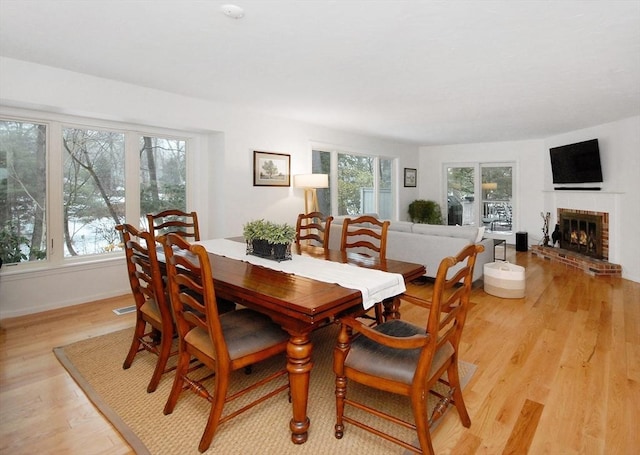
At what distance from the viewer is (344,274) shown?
6.63ft

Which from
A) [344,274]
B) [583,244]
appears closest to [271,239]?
[344,274]

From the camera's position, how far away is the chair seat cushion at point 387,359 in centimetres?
155

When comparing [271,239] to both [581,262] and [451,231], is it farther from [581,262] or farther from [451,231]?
[581,262]

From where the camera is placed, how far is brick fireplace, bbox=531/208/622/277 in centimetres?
516

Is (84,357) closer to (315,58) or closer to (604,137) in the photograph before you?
(315,58)

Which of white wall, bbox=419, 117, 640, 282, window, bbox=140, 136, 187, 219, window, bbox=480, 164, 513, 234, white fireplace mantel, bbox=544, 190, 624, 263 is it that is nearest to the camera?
window, bbox=140, 136, 187, 219

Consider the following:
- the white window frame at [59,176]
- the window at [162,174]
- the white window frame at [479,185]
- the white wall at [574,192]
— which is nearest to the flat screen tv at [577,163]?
the white wall at [574,192]

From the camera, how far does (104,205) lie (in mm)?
3955

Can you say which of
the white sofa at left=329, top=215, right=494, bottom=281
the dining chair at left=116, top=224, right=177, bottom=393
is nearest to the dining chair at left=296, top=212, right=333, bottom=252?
the dining chair at left=116, top=224, right=177, bottom=393

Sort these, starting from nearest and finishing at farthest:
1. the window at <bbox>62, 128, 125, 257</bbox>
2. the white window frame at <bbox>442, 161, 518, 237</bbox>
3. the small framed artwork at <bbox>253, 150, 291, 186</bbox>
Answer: the window at <bbox>62, 128, 125, 257</bbox> → the small framed artwork at <bbox>253, 150, 291, 186</bbox> → the white window frame at <bbox>442, 161, 518, 237</bbox>

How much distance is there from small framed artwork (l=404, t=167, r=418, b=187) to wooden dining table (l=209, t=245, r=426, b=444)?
622 centimetres

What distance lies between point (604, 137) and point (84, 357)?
711 centimetres

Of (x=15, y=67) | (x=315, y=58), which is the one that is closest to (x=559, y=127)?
(x=315, y=58)

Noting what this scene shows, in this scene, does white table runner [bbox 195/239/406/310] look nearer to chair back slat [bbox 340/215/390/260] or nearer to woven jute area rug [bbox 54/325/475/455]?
chair back slat [bbox 340/215/390/260]
